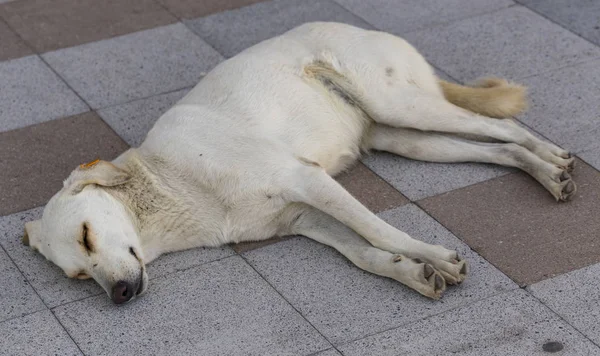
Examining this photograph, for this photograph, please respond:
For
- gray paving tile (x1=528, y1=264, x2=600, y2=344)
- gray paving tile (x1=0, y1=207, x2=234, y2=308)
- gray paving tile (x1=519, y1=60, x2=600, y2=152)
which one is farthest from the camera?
gray paving tile (x1=519, y1=60, x2=600, y2=152)

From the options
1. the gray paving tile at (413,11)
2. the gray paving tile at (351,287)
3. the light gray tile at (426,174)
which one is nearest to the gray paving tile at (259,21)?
the gray paving tile at (413,11)

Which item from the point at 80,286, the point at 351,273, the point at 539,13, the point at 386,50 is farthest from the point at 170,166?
the point at 539,13

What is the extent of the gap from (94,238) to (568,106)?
335cm

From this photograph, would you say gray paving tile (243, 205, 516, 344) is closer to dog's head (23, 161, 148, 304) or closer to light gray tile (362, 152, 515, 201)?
light gray tile (362, 152, 515, 201)

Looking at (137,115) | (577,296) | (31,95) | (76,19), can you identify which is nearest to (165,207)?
(137,115)

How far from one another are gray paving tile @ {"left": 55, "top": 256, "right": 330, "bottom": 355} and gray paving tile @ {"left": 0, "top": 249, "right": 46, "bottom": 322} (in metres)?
0.18

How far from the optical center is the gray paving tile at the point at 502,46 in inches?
289

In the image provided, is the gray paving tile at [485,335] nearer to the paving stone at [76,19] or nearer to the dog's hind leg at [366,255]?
the dog's hind leg at [366,255]

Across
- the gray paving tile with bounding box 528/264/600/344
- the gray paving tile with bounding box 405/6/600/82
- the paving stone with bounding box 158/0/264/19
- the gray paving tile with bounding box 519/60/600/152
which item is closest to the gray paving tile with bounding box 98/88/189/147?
the paving stone with bounding box 158/0/264/19

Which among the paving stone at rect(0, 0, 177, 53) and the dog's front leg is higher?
the dog's front leg

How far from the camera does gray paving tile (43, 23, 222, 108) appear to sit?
24.4ft

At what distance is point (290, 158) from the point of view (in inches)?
218

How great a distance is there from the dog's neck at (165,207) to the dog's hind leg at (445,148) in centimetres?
135

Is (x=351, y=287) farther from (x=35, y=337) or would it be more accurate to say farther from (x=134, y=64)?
(x=134, y=64)
